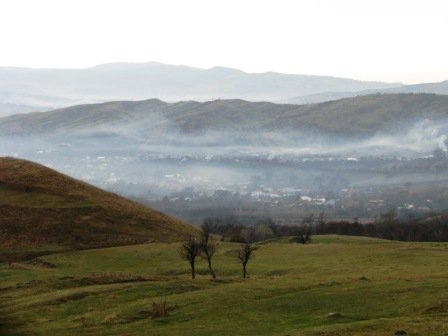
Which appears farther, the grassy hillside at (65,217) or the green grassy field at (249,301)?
the grassy hillside at (65,217)

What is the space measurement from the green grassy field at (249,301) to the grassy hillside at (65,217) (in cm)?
2549

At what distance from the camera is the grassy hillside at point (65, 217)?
322ft

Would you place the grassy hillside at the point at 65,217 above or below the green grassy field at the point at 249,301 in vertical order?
above

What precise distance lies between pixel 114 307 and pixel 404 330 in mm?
19171

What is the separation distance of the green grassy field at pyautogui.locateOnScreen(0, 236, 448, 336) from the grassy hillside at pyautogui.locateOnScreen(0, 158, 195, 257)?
25487 mm

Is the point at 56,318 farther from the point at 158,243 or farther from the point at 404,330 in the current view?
the point at 158,243

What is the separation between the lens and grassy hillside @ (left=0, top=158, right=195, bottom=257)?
98.1 metres

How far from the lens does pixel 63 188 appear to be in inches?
4783

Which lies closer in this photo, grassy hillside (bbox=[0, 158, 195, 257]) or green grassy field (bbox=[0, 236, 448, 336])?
green grassy field (bbox=[0, 236, 448, 336])

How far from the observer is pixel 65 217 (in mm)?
107375

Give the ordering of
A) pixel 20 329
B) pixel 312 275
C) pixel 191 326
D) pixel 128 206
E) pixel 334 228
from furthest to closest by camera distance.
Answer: pixel 334 228 < pixel 128 206 < pixel 312 275 < pixel 20 329 < pixel 191 326

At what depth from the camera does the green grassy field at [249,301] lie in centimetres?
3672

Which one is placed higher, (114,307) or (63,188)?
(63,188)

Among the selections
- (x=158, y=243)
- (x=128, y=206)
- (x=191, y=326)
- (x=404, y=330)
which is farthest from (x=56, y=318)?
(x=128, y=206)
